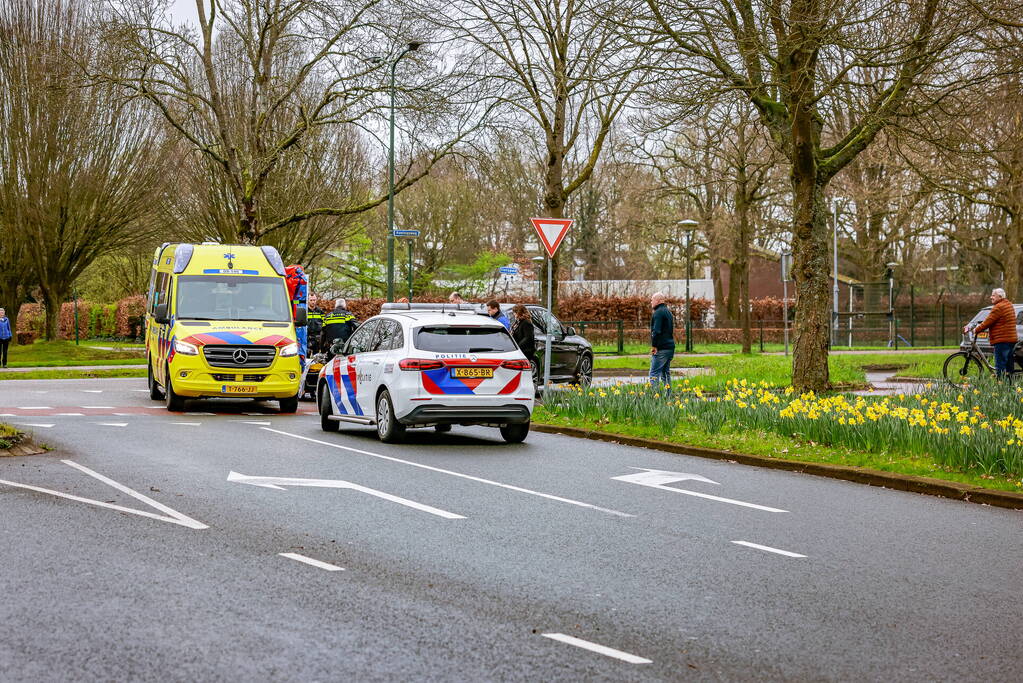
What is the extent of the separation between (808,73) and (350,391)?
7592 millimetres

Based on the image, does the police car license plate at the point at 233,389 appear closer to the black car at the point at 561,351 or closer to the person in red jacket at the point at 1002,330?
the black car at the point at 561,351

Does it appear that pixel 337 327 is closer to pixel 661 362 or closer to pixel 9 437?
pixel 661 362

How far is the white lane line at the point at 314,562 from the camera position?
7.18 metres

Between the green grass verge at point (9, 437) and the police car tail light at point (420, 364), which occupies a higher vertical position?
the police car tail light at point (420, 364)

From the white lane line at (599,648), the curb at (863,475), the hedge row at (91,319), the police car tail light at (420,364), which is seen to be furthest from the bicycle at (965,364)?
the hedge row at (91,319)

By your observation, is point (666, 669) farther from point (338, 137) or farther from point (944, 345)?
point (944, 345)

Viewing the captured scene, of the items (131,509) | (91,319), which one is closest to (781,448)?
(131,509)

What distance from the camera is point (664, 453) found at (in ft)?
46.0

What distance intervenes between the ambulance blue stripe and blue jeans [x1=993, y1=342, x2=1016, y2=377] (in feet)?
36.5

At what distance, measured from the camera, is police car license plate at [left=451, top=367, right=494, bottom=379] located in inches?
Result: 566

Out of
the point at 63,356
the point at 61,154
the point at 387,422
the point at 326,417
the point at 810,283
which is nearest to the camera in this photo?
the point at 387,422

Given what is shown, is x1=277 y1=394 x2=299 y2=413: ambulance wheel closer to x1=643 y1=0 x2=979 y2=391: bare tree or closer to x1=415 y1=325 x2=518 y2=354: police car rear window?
x1=415 y1=325 x2=518 y2=354: police car rear window

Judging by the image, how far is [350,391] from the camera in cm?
1585

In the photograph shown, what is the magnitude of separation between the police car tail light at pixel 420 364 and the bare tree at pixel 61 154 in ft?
93.2
